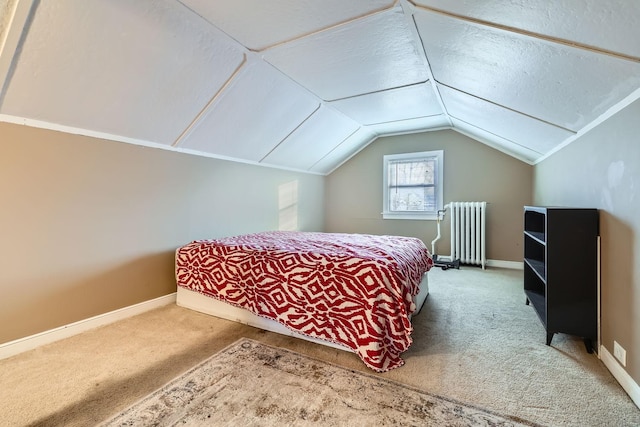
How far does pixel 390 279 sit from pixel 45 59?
2617 millimetres

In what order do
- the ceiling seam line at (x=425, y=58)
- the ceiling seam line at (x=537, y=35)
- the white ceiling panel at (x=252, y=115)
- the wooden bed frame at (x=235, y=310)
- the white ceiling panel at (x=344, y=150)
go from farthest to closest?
1. the white ceiling panel at (x=344, y=150)
2. the white ceiling panel at (x=252, y=115)
3. the wooden bed frame at (x=235, y=310)
4. the ceiling seam line at (x=425, y=58)
5. the ceiling seam line at (x=537, y=35)

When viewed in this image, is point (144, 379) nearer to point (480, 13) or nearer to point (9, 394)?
point (9, 394)

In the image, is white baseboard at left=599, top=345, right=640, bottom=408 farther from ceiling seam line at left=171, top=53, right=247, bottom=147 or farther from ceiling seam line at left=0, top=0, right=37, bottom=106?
ceiling seam line at left=0, top=0, right=37, bottom=106

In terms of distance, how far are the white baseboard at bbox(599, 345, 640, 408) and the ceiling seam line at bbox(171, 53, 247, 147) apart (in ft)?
10.9

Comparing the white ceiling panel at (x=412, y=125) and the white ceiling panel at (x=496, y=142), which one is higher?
the white ceiling panel at (x=412, y=125)

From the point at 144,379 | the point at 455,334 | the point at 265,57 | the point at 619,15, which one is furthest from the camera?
the point at 265,57

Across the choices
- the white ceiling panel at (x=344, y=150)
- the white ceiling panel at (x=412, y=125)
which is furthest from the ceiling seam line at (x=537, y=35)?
the white ceiling panel at (x=344, y=150)

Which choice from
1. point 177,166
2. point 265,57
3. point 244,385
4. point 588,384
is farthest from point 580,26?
point 177,166

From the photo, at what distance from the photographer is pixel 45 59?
Result: 1.80 meters

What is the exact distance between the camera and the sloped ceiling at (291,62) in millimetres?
1522

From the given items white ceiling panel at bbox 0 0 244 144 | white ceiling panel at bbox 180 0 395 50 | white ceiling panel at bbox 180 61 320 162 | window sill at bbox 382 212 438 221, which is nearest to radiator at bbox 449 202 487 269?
window sill at bbox 382 212 438 221

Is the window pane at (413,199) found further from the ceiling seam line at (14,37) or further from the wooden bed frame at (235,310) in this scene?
the ceiling seam line at (14,37)

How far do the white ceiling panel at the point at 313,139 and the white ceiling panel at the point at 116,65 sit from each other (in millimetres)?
1519

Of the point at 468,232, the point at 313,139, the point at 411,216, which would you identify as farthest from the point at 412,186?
the point at 313,139
